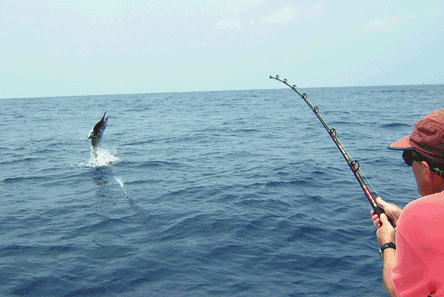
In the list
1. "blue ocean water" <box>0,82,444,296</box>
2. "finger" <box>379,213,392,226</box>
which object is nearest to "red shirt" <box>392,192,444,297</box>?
"finger" <box>379,213,392,226</box>

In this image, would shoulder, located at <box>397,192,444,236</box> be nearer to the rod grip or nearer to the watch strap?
the watch strap

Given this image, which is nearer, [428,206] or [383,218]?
[428,206]

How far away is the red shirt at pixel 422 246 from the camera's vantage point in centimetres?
171

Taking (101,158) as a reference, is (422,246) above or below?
above

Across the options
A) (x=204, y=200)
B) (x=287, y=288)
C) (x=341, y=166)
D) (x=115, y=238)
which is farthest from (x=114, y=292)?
(x=341, y=166)

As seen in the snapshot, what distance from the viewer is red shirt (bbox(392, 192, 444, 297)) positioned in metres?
1.71

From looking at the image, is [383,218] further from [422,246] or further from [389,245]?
[422,246]

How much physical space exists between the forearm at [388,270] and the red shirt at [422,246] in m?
0.22

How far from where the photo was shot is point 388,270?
7.20ft

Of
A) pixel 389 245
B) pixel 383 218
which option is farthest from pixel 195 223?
pixel 389 245

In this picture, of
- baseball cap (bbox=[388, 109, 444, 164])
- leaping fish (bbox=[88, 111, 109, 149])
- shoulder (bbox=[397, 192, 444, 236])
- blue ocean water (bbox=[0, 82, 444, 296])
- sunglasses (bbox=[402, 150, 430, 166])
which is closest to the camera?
shoulder (bbox=[397, 192, 444, 236])

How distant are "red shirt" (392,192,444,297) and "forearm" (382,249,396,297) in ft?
0.73

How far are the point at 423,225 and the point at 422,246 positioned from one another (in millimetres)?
103

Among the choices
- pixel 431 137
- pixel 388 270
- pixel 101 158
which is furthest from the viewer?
pixel 101 158
